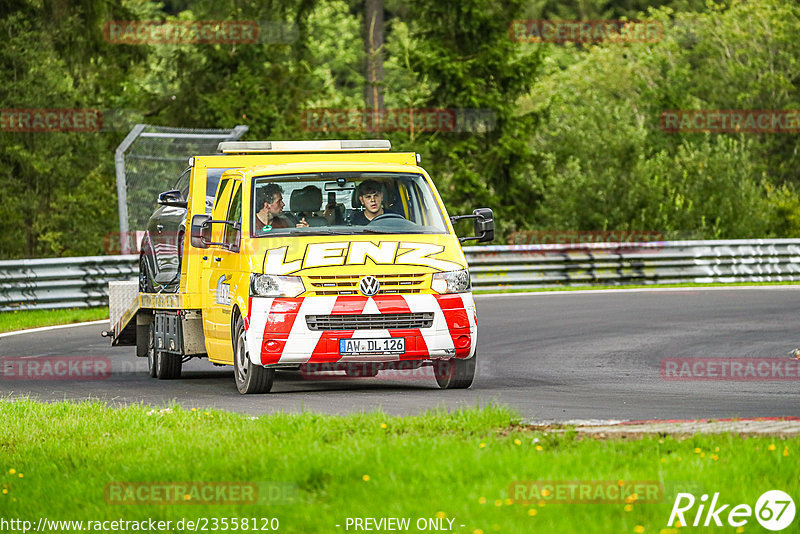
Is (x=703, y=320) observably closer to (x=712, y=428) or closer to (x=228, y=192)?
(x=228, y=192)

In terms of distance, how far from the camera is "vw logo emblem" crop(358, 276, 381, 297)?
11.2 m

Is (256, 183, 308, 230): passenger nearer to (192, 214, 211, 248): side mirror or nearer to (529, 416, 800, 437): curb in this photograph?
(192, 214, 211, 248): side mirror

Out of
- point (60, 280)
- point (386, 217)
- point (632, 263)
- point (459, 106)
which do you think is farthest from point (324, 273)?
point (459, 106)

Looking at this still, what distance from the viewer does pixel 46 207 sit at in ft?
127

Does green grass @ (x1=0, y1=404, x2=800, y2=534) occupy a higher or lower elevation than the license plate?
higher

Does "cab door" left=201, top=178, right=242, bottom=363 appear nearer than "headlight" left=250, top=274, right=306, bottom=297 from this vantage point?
No

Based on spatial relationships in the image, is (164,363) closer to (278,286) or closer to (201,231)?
(201,231)

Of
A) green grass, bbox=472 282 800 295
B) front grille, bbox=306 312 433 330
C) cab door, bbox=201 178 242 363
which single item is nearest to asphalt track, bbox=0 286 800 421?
cab door, bbox=201 178 242 363

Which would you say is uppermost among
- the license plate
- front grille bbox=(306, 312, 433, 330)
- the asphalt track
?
front grille bbox=(306, 312, 433, 330)

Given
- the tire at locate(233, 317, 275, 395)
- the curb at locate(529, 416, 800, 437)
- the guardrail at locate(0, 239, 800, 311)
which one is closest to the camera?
the curb at locate(529, 416, 800, 437)

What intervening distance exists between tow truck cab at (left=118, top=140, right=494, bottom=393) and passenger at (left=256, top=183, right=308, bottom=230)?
1 cm

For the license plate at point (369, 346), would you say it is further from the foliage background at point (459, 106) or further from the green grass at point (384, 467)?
the foliage background at point (459, 106)

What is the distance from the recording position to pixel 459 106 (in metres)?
43.4

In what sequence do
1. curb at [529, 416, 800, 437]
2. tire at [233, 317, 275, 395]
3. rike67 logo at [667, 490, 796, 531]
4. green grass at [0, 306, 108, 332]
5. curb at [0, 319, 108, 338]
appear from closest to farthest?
rike67 logo at [667, 490, 796, 531] < curb at [529, 416, 800, 437] < tire at [233, 317, 275, 395] < curb at [0, 319, 108, 338] < green grass at [0, 306, 108, 332]
